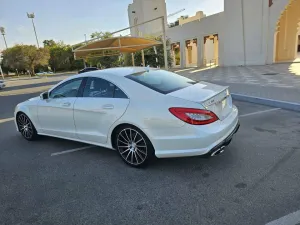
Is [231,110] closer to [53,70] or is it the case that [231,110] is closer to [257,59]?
[257,59]

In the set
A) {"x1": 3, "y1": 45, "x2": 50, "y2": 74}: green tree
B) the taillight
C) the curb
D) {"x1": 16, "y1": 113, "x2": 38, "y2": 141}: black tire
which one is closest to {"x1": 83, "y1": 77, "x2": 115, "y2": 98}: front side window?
the taillight

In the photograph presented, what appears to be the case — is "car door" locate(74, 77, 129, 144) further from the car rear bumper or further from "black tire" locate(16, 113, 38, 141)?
"black tire" locate(16, 113, 38, 141)

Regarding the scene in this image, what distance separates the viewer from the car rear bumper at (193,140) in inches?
119

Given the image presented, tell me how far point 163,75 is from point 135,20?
1547 inches

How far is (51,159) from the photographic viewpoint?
13.9ft

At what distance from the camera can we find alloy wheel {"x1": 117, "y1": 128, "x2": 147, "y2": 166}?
3.50 meters

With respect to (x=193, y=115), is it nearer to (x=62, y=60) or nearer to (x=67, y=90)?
(x=67, y=90)

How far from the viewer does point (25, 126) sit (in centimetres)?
525

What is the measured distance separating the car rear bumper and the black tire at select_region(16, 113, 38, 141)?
128 inches

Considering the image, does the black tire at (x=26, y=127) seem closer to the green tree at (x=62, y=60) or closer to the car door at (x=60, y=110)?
the car door at (x=60, y=110)

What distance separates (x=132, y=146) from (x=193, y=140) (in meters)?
1.05

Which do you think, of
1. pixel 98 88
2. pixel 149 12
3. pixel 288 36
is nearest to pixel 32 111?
pixel 98 88

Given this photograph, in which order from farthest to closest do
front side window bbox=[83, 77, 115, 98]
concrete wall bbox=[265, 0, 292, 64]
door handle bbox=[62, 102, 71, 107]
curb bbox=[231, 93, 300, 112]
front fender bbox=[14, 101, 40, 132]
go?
concrete wall bbox=[265, 0, 292, 64], curb bbox=[231, 93, 300, 112], front fender bbox=[14, 101, 40, 132], door handle bbox=[62, 102, 71, 107], front side window bbox=[83, 77, 115, 98]

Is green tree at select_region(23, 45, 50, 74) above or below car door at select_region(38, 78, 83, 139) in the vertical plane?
above
